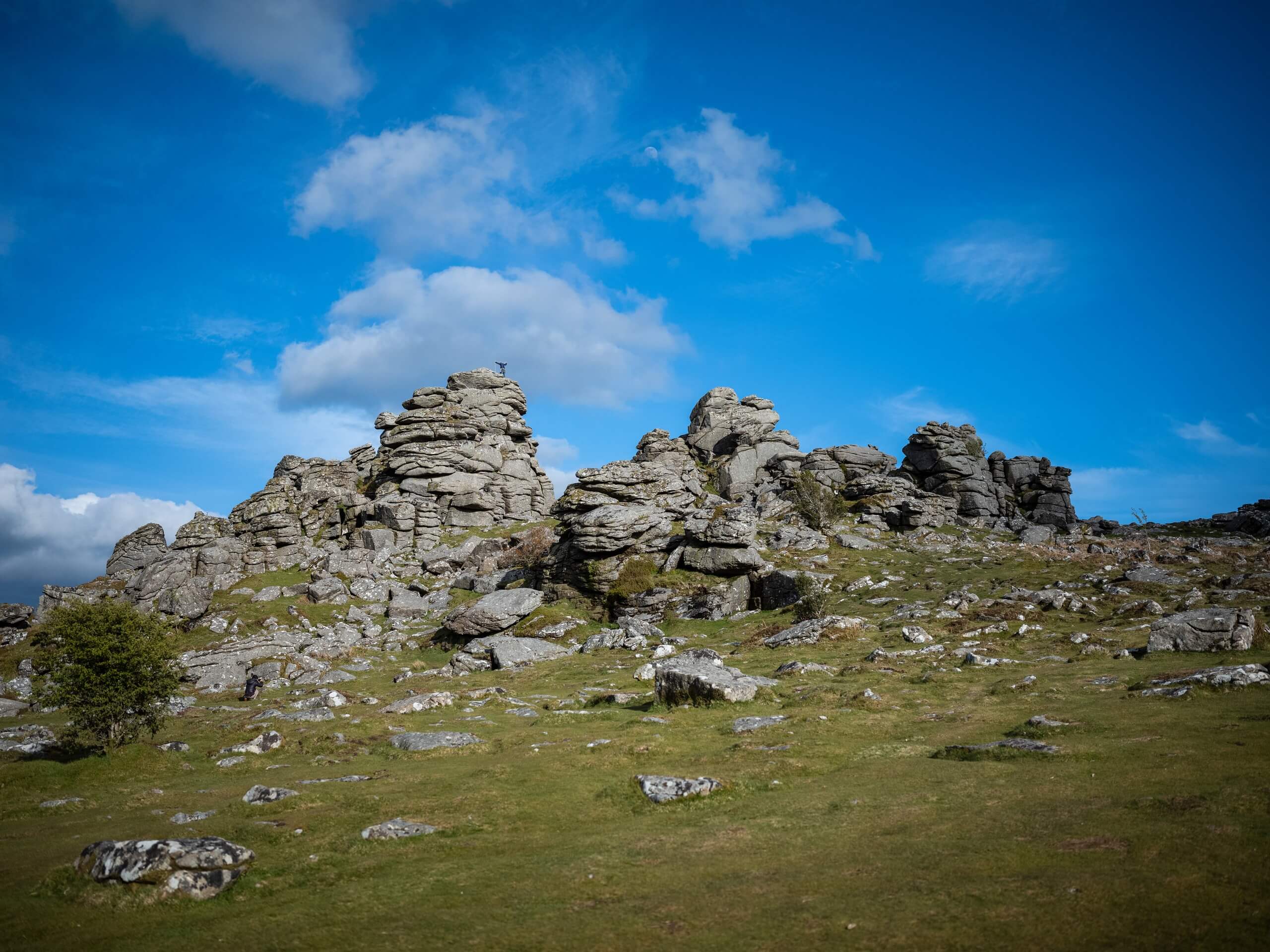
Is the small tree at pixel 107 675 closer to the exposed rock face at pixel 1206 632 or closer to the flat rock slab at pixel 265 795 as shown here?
the flat rock slab at pixel 265 795

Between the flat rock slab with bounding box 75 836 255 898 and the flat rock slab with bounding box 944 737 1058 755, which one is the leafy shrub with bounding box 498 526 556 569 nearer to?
the flat rock slab with bounding box 944 737 1058 755

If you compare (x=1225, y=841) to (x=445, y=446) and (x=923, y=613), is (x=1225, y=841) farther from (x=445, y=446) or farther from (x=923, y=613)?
(x=445, y=446)

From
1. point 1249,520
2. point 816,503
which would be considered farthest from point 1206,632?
point 1249,520

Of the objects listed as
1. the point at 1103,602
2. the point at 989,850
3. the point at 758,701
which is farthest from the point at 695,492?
the point at 989,850

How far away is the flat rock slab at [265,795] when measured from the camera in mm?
19156

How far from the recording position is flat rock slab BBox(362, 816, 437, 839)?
15.8 m

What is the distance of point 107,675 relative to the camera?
27.7m

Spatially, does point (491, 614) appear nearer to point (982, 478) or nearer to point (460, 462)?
point (460, 462)

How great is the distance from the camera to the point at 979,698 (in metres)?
26.9

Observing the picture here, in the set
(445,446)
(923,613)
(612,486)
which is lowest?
(923,613)

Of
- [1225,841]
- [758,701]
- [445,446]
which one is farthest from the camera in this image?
[445,446]

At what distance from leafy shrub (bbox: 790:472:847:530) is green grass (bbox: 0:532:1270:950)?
57.7 meters

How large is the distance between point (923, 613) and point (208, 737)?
135 ft

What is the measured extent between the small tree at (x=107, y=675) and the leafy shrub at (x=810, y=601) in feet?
122
